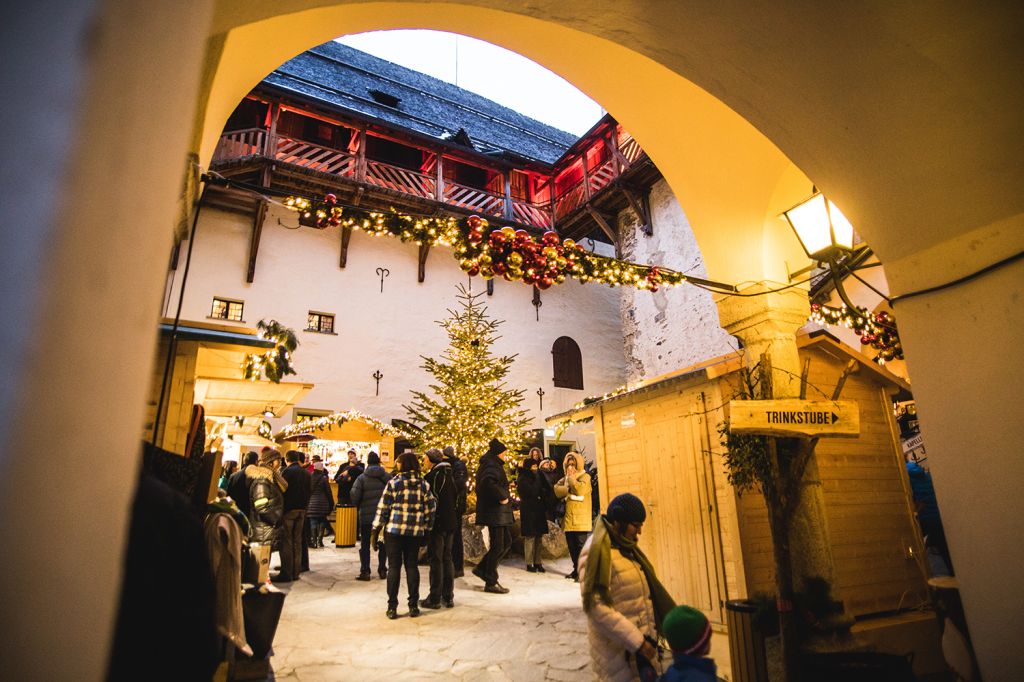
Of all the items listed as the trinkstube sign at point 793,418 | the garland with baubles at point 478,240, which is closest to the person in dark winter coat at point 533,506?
→ the garland with baubles at point 478,240

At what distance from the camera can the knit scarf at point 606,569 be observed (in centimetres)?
297

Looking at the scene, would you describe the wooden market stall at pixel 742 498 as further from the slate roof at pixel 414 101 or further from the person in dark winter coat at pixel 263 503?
the slate roof at pixel 414 101

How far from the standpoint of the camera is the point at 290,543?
7.43 metres

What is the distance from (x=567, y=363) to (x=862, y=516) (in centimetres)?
1165

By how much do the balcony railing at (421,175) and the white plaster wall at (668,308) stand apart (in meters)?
1.45

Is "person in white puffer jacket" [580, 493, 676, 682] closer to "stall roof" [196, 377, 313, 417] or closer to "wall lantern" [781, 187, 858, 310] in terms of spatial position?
"wall lantern" [781, 187, 858, 310]

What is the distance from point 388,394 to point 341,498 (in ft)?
14.2

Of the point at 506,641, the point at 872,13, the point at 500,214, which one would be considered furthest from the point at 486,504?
the point at 500,214

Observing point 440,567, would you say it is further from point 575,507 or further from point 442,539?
point 575,507

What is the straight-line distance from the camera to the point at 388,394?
48.0 feet

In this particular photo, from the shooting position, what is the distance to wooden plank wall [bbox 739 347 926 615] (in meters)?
5.89

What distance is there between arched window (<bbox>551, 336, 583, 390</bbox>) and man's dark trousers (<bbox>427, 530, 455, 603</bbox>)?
1118 centimetres

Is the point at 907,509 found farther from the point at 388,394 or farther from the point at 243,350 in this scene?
the point at 388,394

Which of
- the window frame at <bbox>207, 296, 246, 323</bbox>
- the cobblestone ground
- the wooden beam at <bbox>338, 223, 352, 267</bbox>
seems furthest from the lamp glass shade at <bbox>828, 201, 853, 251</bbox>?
the wooden beam at <bbox>338, 223, 352, 267</bbox>
